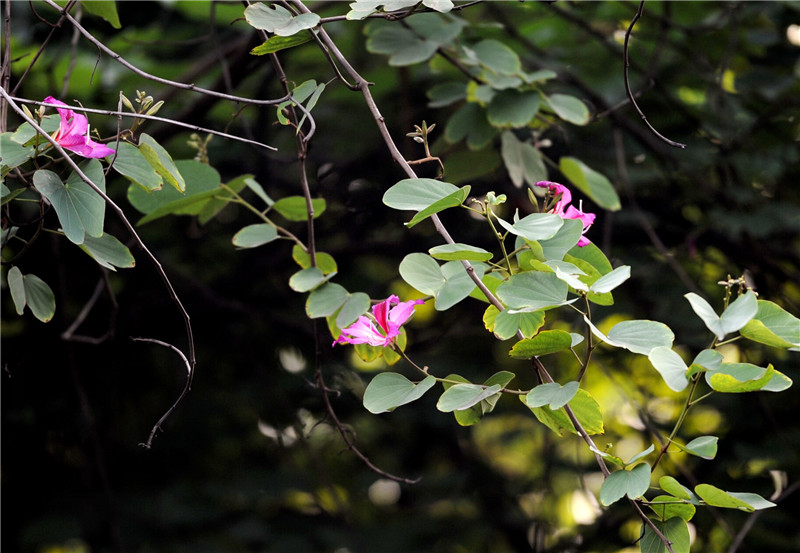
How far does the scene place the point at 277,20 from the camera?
0.59 m

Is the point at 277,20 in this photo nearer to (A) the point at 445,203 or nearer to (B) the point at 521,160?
(A) the point at 445,203

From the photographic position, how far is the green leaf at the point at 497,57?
911 millimetres

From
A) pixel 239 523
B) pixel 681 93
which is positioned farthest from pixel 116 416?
pixel 681 93

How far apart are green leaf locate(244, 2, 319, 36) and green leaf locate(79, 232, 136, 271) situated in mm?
214

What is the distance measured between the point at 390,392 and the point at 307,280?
15cm

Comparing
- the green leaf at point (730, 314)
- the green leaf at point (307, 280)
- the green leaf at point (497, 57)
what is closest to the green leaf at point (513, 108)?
the green leaf at point (497, 57)

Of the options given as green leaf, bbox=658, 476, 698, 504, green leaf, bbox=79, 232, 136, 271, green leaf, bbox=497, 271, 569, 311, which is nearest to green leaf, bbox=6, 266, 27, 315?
green leaf, bbox=79, 232, 136, 271

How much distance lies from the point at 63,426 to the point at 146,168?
91 centimetres

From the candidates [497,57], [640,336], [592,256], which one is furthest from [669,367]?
[497,57]

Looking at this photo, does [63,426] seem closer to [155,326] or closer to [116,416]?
[116,416]

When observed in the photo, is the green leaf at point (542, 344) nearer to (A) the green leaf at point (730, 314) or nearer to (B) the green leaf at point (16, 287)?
(A) the green leaf at point (730, 314)

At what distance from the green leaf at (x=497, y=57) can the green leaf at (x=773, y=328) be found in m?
0.52

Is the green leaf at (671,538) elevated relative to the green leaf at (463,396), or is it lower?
lower

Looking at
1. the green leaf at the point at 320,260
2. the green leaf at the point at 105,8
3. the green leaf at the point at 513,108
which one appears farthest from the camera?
the green leaf at the point at 513,108
